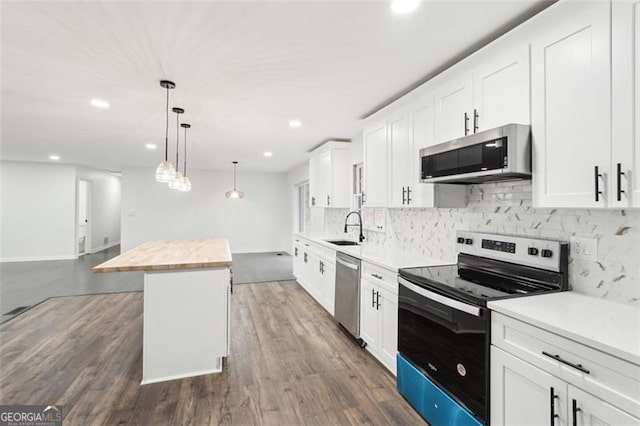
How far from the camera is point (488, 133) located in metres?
1.74

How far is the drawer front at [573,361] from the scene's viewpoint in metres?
1.01

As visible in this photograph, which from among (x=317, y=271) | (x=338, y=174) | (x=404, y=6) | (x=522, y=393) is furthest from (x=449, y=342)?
(x=338, y=174)

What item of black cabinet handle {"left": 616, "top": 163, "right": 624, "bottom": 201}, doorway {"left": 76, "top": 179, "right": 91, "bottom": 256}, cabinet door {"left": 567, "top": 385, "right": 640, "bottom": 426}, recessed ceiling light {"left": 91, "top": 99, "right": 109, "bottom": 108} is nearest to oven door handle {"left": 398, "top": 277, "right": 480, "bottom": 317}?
cabinet door {"left": 567, "top": 385, "right": 640, "bottom": 426}

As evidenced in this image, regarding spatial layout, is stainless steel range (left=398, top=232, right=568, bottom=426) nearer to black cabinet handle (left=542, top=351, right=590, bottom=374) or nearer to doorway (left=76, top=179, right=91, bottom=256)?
black cabinet handle (left=542, top=351, right=590, bottom=374)

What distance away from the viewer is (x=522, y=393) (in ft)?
4.46

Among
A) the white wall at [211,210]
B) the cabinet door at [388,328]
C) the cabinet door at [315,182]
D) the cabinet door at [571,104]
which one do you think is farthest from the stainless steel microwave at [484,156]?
the white wall at [211,210]

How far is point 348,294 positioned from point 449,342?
1493 mm

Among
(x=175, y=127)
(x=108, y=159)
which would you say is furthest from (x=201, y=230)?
(x=175, y=127)

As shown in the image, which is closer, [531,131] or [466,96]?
[531,131]

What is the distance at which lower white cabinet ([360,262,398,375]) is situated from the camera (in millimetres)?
2413

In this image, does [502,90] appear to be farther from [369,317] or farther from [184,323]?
[184,323]

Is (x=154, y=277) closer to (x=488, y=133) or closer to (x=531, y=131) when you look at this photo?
(x=488, y=133)

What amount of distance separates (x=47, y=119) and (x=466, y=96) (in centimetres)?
476
